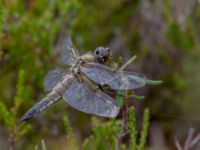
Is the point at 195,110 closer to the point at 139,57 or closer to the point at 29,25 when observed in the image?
the point at 139,57

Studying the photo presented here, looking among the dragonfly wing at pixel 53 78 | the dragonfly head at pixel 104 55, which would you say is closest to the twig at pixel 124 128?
the dragonfly head at pixel 104 55

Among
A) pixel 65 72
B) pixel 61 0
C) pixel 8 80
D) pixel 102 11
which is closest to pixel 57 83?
pixel 65 72

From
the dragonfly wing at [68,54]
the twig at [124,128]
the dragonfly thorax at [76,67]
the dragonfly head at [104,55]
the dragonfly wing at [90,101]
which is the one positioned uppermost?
the dragonfly wing at [68,54]

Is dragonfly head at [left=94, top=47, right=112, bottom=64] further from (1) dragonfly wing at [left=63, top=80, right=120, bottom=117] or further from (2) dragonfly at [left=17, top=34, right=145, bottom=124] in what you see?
(1) dragonfly wing at [left=63, top=80, right=120, bottom=117]

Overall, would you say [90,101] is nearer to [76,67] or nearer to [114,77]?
[114,77]

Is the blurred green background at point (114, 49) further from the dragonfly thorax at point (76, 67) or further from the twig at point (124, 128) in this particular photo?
the twig at point (124, 128)

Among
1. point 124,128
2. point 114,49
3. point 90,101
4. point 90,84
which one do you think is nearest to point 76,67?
point 90,84
